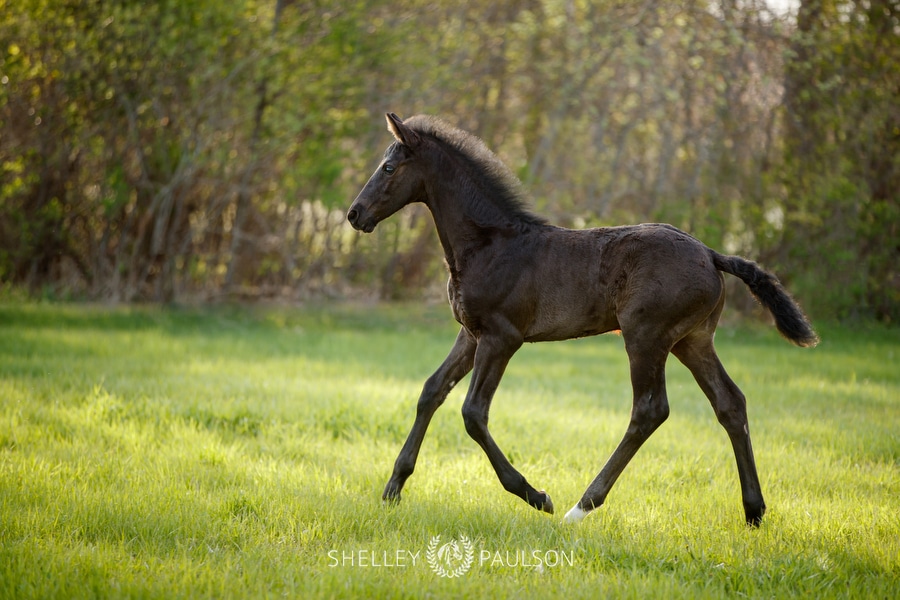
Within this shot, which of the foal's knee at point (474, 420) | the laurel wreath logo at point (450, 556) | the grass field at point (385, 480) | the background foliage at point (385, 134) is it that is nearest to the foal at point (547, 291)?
the foal's knee at point (474, 420)

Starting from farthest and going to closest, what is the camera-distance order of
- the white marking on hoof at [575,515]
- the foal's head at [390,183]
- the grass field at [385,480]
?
1. the foal's head at [390,183]
2. the white marking on hoof at [575,515]
3. the grass field at [385,480]

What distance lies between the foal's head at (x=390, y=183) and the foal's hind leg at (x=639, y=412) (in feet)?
5.37

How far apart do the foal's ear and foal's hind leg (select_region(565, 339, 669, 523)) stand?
1.75 meters

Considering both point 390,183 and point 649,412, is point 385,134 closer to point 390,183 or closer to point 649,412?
point 390,183

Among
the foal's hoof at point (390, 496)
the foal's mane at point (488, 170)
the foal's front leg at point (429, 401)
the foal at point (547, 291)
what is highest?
the foal's mane at point (488, 170)

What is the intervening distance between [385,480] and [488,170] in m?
2.04

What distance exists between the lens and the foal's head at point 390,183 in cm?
491

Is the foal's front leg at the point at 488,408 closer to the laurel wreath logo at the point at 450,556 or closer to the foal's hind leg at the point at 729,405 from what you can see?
the laurel wreath logo at the point at 450,556

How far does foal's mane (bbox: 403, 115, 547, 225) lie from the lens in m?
4.96

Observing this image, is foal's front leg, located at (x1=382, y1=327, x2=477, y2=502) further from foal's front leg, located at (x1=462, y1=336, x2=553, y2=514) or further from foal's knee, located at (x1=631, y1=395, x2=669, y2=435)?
foal's knee, located at (x1=631, y1=395, x2=669, y2=435)

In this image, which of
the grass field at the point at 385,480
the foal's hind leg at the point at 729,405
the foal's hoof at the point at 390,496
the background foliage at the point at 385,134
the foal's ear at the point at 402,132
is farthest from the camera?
the background foliage at the point at 385,134

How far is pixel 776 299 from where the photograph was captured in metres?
4.58

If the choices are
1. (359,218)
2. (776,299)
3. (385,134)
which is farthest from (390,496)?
(385,134)

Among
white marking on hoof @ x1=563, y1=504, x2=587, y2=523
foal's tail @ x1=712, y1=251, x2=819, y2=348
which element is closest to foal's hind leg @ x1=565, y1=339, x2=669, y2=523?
white marking on hoof @ x1=563, y1=504, x2=587, y2=523
